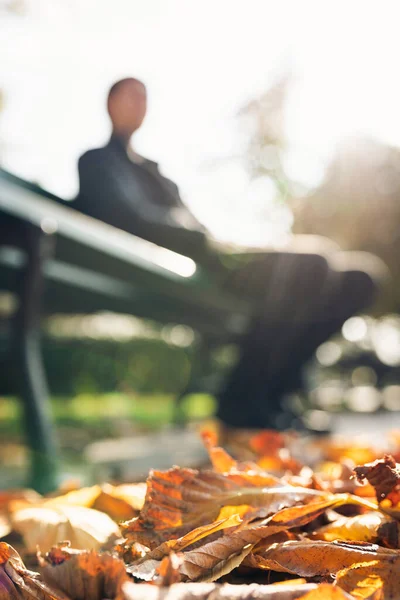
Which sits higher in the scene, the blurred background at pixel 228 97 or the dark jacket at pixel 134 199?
the blurred background at pixel 228 97

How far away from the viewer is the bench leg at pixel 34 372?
2.11 meters

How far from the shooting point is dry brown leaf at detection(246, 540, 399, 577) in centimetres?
78

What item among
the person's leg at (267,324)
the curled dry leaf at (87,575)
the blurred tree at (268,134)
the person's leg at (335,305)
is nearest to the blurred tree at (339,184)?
the blurred tree at (268,134)

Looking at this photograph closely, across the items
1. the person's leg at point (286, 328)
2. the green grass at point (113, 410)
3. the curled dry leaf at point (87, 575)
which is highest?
the person's leg at point (286, 328)

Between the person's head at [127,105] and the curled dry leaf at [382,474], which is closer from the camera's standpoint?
the curled dry leaf at [382,474]

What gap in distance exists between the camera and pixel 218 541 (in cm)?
81

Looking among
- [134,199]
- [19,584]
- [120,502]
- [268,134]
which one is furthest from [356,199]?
[19,584]

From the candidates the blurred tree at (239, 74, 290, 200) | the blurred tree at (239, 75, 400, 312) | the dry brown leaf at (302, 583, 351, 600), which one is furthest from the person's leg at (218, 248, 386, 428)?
the dry brown leaf at (302, 583, 351, 600)

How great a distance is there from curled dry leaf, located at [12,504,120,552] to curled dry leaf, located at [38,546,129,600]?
284 millimetres

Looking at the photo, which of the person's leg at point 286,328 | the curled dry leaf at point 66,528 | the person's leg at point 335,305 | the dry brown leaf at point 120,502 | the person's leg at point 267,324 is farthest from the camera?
the person's leg at point 335,305

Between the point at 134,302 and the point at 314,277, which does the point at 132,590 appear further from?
the point at 134,302

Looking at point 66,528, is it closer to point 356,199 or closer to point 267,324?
point 356,199

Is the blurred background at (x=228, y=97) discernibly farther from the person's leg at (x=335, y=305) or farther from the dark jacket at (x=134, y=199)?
the person's leg at (x=335, y=305)

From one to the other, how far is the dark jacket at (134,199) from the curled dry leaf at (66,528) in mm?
988
